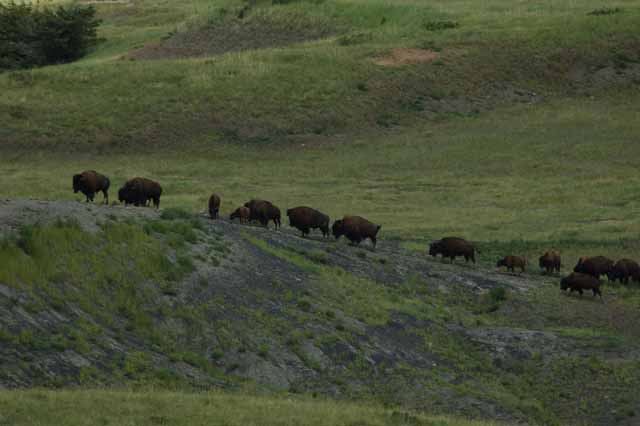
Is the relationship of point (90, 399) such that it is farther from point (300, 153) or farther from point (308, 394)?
point (300, 153)

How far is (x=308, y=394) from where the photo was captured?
956 inches

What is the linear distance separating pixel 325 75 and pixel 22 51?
29.4 meters

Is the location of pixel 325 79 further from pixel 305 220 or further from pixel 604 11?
pixel 305 220

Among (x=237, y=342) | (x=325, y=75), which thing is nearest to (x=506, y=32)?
(x=325, y=75)

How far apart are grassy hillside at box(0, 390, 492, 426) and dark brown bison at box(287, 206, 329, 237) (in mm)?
16663

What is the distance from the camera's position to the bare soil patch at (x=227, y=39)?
309 ft

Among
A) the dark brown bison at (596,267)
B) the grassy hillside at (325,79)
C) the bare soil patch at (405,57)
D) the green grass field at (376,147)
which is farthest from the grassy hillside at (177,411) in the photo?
the bare soil patch at (405,57)

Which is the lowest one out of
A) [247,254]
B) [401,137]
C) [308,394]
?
[308,394]

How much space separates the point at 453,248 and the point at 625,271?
5.46 metres

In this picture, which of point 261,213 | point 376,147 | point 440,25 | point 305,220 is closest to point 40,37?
point 440,25

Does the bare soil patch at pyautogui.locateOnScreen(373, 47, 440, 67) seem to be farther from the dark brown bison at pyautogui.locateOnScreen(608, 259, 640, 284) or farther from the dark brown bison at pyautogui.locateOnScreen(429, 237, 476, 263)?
the dark brown bison at pyautogui.locateOnScreen(608, 259, 640, 284)

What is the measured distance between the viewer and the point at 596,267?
37625mm

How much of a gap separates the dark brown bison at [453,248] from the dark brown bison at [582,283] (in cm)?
383

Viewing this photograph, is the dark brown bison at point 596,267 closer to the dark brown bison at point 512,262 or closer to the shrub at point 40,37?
the dark brown bison at point 512,262
